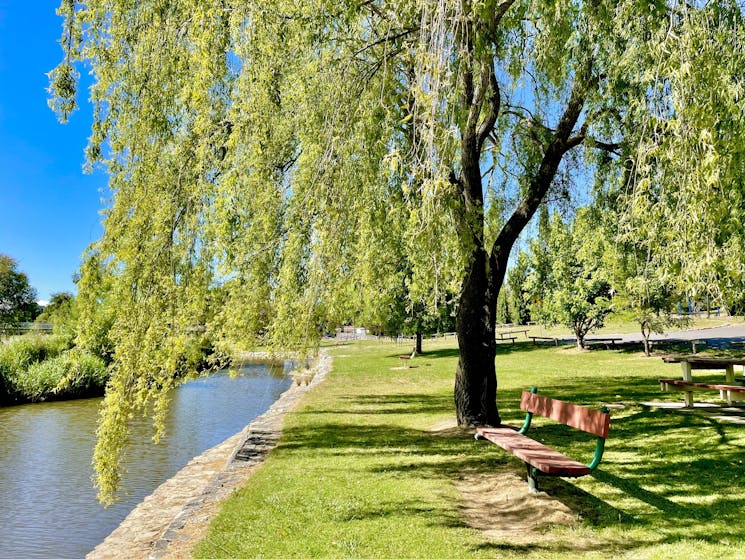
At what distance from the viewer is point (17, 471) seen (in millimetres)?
10656

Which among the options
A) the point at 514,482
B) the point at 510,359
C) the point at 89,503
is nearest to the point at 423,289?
the point at 514,482

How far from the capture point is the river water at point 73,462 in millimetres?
7582

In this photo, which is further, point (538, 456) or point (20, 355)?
point (20, 355)

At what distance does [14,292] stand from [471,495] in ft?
215

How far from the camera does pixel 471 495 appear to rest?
20.4ft

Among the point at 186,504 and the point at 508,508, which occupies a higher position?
the point at 508,508

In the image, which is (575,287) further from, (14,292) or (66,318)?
(14,292)

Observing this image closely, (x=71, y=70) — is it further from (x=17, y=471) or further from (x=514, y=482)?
(x=17, y=471)

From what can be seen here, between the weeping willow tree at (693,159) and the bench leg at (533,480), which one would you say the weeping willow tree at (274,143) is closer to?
the weeping willow tree at (693,159)

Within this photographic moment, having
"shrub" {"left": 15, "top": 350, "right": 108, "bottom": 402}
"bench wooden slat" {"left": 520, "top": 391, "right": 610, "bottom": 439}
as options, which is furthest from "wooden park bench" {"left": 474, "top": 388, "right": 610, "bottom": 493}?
"shrub" {"left": 15, "top": 350, "right": 108, "bottom": 402}

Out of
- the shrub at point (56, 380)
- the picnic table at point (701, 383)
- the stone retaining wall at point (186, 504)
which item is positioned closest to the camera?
the stone retaining wall at point (186, 504)

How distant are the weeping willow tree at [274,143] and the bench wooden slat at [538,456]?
186 centimetres

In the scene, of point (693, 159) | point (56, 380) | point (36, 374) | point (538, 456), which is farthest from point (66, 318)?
point (693, 159)

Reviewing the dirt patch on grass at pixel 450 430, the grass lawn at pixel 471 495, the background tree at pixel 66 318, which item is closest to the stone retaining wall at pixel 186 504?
the grass lawn at pixel 471 495
